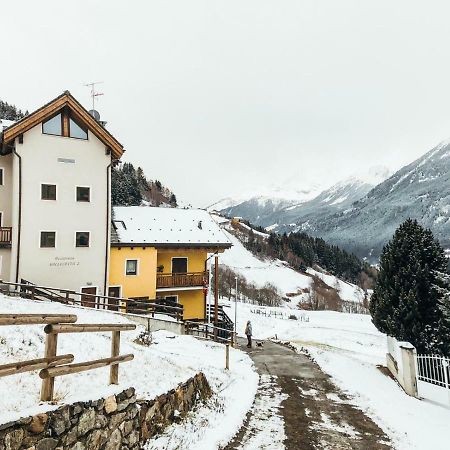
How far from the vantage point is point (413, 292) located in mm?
18812

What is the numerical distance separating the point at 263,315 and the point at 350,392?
166ft

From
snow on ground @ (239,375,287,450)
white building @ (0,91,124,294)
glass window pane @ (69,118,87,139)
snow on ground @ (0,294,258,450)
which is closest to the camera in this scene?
snow on ground @ (0,294,258,450)

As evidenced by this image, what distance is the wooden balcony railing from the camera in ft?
97.7

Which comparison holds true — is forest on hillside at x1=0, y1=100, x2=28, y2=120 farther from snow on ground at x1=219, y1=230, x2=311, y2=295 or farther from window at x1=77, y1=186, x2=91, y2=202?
window at x1=77, y1=186, x2=91, y2=202

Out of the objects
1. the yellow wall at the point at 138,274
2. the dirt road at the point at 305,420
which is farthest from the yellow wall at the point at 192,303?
the dirt road at the point at 305,420

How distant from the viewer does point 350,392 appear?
1309cm

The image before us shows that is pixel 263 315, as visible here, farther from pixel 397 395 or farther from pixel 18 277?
pixel 397 395

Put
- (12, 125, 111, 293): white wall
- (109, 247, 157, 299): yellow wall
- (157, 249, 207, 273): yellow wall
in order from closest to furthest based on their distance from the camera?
(12, 125, 111, 293): white wall, (109, 247, 157, 299): yellow wall, (157, 249, 207, 273): yellow wall

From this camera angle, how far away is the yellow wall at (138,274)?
28.0 meters

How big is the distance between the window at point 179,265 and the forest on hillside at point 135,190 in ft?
171

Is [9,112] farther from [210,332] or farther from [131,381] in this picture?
[131,381]

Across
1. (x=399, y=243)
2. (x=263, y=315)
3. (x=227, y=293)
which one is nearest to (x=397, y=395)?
(x=399, y=243)

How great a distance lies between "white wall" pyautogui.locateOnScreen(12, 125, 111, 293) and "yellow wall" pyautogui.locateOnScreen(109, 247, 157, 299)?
3.83ft

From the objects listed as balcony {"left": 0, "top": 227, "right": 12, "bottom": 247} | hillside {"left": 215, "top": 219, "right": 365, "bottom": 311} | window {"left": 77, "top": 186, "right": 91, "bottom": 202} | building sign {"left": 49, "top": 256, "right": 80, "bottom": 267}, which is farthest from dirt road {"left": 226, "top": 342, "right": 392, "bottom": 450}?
hillside {"left": 215, "top": 219, "right": 365, "bottom": 311}
